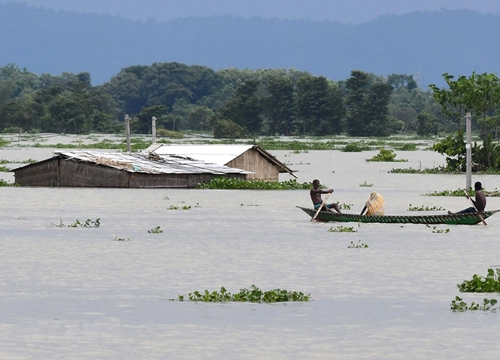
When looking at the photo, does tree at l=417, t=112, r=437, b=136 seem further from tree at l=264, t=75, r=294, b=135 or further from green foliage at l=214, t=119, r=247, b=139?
green foliage at l=214, t=119, r=247, b=139

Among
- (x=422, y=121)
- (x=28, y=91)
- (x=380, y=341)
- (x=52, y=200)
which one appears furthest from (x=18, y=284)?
(x=28, y=91)

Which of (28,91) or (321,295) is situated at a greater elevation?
(28,91)

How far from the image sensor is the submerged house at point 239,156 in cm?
3781

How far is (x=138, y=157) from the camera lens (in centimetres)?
3725

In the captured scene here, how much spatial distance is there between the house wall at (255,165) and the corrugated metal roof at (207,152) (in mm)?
233

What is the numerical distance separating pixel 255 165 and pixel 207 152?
74.7 inches

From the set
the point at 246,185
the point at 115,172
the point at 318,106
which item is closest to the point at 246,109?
the point at 318,106

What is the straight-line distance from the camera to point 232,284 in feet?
47.5

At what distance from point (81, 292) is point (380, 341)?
4602 mm

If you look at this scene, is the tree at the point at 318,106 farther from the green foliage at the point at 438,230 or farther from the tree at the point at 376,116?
the green foliage at the point at 438,230

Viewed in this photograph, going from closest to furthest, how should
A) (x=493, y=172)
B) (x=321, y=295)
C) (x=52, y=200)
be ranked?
(x=321, y=295) < (x=52, y=200) < (x=493, y=172)

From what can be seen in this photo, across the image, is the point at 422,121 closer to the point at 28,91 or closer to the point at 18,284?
the point at 28,91

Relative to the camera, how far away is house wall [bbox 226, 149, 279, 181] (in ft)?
124

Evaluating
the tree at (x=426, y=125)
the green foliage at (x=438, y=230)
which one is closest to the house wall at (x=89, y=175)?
the green foliage at (x=438, y=230)
